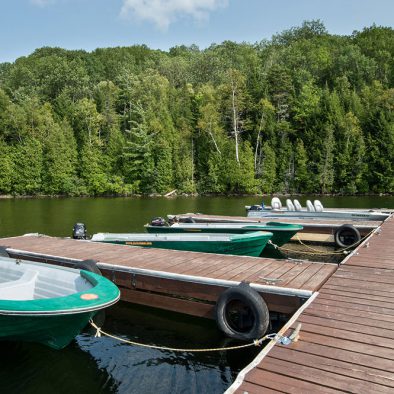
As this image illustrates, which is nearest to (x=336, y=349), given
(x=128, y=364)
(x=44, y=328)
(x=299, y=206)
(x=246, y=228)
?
(x=128, y=364)

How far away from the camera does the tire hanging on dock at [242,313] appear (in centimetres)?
694

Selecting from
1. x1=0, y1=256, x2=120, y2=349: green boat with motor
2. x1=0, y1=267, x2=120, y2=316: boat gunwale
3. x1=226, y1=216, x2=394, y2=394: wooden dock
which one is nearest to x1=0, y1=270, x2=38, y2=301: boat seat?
x1=0, y1=256, x2=120, y2=349: green boat with motor

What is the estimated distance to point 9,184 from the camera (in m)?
51.9

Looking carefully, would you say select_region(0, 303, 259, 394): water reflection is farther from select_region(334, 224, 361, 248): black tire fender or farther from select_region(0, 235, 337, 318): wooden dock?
select_region(334, 224, 361, 248): black tire fender

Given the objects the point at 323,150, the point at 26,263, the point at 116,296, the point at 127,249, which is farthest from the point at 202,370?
the point at 323,150

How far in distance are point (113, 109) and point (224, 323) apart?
188ft

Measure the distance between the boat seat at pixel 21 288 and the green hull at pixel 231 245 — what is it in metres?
5.06

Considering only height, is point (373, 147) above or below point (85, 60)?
below

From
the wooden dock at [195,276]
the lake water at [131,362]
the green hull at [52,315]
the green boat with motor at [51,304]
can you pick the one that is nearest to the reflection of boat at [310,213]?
the wooden dock at [195,276]

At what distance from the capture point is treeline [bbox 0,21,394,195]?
48375 millimetres

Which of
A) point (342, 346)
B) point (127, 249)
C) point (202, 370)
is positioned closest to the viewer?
point (342, 346)

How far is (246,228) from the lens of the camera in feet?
49.1

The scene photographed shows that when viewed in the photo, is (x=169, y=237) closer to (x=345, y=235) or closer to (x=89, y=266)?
(x=89, y=266)

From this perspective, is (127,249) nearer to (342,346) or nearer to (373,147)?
(342,346)
